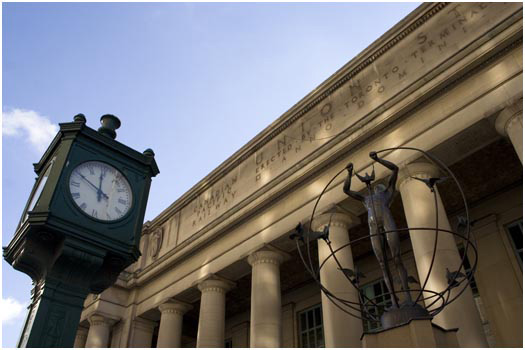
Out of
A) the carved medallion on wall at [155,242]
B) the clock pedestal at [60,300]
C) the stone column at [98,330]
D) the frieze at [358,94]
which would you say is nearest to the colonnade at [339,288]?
the frieze at [358,94]

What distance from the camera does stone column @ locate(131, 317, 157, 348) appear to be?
21.5m

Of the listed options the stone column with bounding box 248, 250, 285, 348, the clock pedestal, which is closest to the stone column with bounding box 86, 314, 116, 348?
the stone column with bounding box 248, 250, 285, 348

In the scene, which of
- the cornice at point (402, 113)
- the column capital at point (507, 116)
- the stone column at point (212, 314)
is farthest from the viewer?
the stone column at point (212, 314)

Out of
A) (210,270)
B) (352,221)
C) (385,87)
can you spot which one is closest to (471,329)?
(352,221)

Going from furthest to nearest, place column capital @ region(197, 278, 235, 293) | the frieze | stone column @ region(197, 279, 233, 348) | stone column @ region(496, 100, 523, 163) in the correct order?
1. column capital @ region(197, 278, 235, 293)
2. stone column @ region(197, 279, 233, 348)
3. the frieze
4. stone column @ region(496, 100, 523, 163)

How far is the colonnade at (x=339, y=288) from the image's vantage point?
10375 mm

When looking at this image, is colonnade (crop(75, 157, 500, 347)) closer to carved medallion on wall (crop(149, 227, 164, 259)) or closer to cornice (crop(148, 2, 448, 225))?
carved medallion on wall (crop(149, 227, 164, 259))

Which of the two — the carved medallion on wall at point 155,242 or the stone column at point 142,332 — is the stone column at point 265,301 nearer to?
the carved medallion on wall at point 155,242

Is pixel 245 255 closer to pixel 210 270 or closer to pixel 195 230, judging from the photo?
pixel 210 270

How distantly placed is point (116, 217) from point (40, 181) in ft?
4.82

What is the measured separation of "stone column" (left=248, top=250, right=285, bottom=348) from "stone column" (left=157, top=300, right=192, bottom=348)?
18.2 ft

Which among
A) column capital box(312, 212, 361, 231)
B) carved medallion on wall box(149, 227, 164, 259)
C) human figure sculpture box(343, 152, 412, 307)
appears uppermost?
carved medallion on wall box(149, 227, 164, 259)

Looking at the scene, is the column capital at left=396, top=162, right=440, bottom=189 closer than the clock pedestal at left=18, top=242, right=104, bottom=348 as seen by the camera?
No

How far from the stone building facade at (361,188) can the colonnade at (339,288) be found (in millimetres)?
42
